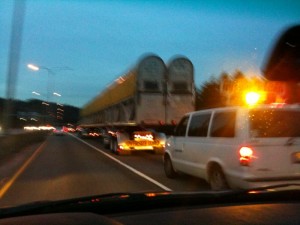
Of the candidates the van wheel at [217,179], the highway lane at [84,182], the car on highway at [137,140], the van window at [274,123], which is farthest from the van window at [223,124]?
the car on highway at [137,140]

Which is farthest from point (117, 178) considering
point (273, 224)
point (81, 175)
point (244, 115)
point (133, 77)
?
point (273, 224)

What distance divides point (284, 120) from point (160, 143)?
14.5 m

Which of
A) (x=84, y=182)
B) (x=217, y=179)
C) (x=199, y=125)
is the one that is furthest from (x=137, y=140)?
(x=217, y=179)

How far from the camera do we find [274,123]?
9227 millimetres

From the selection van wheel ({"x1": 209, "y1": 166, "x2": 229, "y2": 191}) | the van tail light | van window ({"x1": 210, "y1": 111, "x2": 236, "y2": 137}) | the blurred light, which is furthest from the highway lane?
the blurred light

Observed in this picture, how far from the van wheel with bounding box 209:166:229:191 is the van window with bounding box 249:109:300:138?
1.19 meters

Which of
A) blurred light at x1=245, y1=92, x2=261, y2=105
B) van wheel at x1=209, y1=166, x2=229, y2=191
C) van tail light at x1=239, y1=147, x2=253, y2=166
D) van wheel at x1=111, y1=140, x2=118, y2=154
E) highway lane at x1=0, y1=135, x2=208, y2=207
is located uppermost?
blurred light at x1=245, y1=92, x2=261, y2=105

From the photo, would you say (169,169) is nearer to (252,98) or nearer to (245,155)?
(245,155)

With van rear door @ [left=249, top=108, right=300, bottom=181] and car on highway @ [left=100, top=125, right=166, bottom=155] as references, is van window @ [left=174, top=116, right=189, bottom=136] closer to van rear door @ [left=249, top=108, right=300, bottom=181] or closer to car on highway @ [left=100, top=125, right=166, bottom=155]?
van rear door @ [left=249, top=108, right=300, bottom=181]

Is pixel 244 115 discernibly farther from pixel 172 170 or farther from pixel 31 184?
pixel 31 184

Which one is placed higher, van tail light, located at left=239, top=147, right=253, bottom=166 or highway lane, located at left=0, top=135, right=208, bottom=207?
van tail light, located at left=239, top=147, right=253, bottom=166

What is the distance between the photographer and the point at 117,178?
45.6 feet

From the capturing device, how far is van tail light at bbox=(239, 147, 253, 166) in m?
8.94

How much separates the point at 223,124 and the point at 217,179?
42.8 inches
